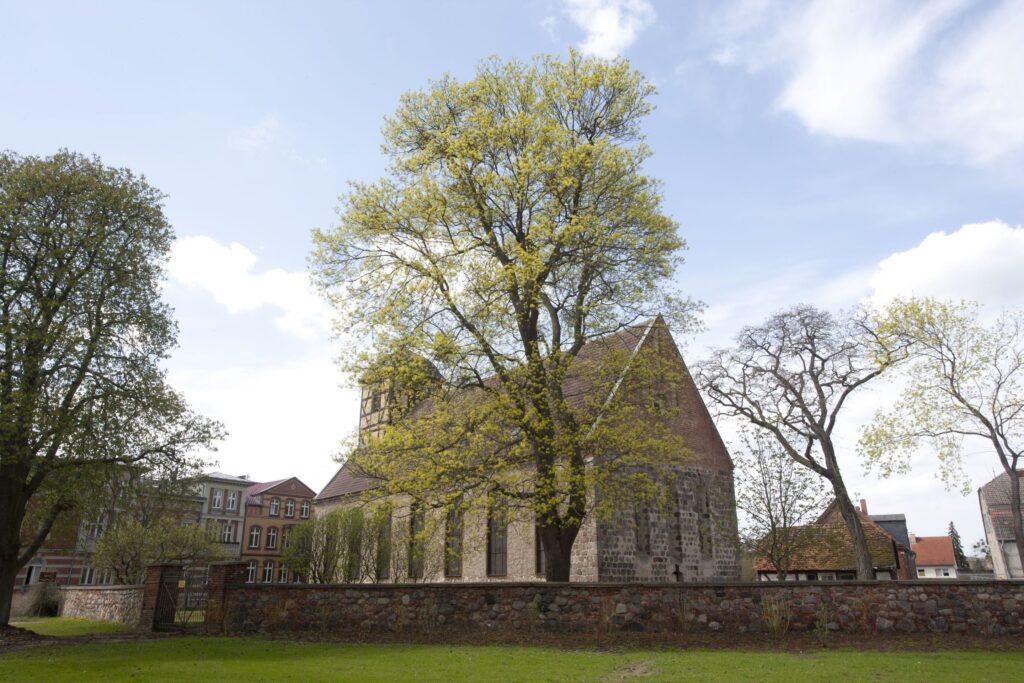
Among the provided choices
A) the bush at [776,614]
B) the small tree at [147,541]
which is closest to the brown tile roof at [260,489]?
the small tree at [147,541]

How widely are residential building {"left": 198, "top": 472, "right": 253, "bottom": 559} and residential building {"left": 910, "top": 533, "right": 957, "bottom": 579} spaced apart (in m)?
70.4

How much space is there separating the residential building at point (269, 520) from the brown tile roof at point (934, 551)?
6664 centimetres

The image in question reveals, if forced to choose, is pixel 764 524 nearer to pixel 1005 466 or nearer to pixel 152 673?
pixel 1005 466

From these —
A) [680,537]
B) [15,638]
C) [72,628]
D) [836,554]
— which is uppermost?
[680,537]

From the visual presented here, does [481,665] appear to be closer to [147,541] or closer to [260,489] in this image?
[147,541]

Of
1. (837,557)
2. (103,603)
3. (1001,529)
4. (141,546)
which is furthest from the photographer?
(1001,529)

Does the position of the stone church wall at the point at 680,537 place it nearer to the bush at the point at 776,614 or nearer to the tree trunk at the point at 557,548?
the tree trunk at the point at 557,548

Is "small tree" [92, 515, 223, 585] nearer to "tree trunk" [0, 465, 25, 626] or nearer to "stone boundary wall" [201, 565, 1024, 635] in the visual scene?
"tree trunk" [0, 465, 25, 626]

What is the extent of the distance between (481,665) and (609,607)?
4340 mm

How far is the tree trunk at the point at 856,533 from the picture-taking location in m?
23.0

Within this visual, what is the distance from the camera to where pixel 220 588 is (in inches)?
673

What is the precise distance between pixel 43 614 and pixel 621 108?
34.8m

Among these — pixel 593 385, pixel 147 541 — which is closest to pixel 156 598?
pixel 593 385

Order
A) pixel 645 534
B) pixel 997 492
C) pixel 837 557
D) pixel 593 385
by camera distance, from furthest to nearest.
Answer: pixel 997 492 < pixel 837 557 < pixel 645 534 < pixel 593 385
